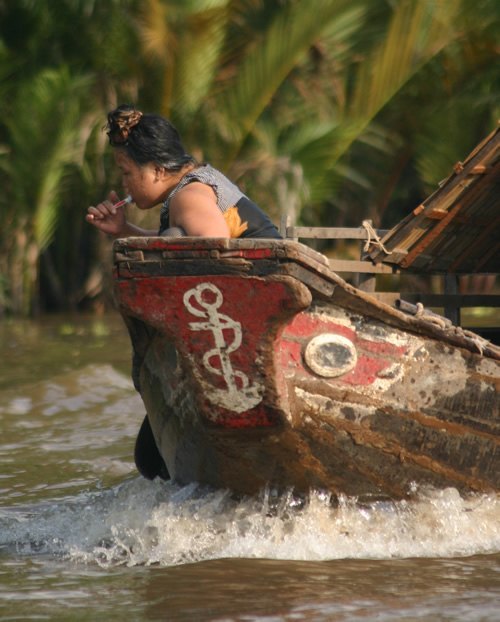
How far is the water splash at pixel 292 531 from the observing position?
4289mm

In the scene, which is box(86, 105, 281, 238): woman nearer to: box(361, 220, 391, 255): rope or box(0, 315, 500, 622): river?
box(0, 315, 500, 622): river

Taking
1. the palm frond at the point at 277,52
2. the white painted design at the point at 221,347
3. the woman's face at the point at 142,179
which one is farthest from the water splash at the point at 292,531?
the palm frond at the point at 277,52

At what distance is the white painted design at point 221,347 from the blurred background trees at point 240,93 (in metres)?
7.87

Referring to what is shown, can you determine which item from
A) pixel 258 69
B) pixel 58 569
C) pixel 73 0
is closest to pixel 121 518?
pixel 58 569

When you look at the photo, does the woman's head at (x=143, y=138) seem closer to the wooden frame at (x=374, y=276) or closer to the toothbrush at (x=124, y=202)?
the toothbrush at (x=124, y=202)

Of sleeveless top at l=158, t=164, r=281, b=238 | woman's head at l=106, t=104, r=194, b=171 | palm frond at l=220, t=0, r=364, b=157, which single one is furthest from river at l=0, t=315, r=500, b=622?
palm frond at l=220, t=0, r=364, b=157

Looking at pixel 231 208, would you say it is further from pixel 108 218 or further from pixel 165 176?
pixel 108 218

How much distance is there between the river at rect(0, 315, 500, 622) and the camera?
3.72m

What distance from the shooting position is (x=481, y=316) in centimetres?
1227

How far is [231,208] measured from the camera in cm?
449

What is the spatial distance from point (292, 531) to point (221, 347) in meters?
0.71

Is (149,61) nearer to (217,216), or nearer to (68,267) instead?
(68,267)

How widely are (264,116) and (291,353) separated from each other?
8.63 m

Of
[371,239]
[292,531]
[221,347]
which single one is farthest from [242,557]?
[371,239]
